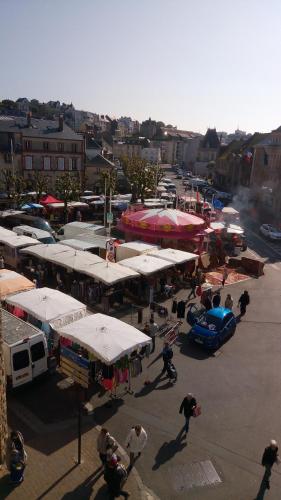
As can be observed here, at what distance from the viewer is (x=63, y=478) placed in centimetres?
905

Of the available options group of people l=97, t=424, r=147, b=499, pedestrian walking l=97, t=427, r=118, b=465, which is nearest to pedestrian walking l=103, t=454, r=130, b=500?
group of people l=97, t=424, r=147, b=499

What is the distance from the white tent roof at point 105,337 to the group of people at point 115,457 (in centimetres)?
241

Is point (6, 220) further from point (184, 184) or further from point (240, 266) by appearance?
point (184, 184)

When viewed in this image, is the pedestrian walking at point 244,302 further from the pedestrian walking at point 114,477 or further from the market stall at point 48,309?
the pedestrian walking at point 114,477

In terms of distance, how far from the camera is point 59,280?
21.2m

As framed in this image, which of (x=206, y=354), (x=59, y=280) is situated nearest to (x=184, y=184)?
(x=59, y=280)

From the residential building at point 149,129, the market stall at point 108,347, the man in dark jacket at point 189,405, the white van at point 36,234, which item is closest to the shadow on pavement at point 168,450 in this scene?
the man in dark jacket at point 189,405

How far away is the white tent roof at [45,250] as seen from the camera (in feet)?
70.4

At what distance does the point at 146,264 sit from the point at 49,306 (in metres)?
7.17

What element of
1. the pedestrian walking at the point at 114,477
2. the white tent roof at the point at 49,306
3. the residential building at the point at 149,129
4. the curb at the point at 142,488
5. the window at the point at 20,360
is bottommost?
the curb at the point at 142,488

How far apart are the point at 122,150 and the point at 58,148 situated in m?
66.7

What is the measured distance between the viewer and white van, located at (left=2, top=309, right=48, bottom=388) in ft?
38.7

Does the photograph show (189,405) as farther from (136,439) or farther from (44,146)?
(44,146)

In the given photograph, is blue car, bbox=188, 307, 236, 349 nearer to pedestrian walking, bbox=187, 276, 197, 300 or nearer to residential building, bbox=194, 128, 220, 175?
pedestrian walking, bbox=187, 276, 197, 300
